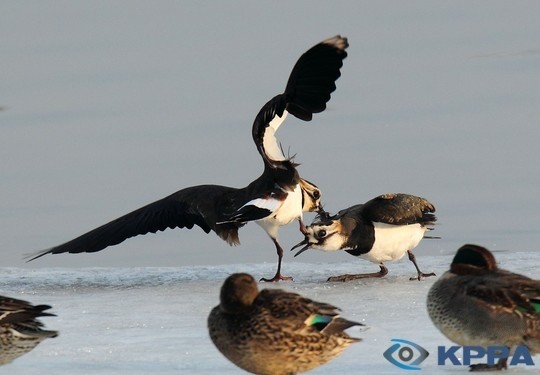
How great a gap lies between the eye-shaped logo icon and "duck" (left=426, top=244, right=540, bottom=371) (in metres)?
0.21

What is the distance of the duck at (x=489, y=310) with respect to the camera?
5.46 metres

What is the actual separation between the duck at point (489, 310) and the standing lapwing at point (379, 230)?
108 inches

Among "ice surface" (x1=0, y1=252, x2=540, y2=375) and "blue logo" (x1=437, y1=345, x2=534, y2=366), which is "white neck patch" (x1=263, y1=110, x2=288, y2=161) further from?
"blue logo" (x1=437, y1=345, x2=534, y2=366)

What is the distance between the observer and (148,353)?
622 centimetres

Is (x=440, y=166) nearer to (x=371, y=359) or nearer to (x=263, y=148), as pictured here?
(x=263, y=148)

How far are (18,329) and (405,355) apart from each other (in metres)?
1.66

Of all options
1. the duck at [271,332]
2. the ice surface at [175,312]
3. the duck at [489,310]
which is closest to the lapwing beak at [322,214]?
the ice surface at [175,312]

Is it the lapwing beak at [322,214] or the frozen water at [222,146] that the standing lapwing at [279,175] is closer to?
the lapwing beak at [322,214]

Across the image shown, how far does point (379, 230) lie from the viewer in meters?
8.50

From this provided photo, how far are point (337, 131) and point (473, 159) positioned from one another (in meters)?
1.45

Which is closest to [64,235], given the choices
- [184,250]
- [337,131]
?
[184,250]

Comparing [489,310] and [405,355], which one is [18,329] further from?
[489,310]

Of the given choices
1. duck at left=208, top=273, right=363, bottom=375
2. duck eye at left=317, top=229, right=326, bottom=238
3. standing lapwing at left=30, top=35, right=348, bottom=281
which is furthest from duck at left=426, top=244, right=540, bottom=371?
standing lapwing at left=30, top=35, right=348, bottom=281

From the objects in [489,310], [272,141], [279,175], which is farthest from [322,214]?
[489,310]
